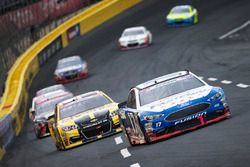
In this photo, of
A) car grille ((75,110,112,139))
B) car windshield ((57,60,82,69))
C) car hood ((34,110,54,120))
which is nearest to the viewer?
car grille ((75,110,112,139))

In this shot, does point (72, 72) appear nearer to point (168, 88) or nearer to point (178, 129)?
point (168, 88)

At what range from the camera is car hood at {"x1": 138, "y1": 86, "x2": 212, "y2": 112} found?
49.0 ft

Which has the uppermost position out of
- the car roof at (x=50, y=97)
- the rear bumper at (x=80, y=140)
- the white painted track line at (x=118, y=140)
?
the white painted track line at (x=118, y=140)

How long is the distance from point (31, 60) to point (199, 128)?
2981 centimetres

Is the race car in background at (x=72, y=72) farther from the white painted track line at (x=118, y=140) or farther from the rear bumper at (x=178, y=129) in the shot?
the rear bumper at (x=178, y=129)

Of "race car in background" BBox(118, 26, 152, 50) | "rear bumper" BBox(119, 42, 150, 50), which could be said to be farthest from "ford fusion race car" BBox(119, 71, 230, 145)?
"rear bumper" BBox(119, 42, 150, 50)

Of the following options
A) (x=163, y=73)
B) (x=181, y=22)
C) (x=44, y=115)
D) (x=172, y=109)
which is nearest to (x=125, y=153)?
(x=172, y=109)

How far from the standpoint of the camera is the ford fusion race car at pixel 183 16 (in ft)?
163

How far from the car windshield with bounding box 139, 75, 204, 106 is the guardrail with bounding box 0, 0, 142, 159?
718cm

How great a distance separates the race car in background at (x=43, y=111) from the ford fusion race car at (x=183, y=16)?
75.3 feet

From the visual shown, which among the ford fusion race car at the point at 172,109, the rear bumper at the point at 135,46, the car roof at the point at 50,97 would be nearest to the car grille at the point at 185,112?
the ford fusion race car at the point at 172,109

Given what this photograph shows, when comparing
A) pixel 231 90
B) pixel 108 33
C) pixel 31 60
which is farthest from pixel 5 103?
pixel 108 33

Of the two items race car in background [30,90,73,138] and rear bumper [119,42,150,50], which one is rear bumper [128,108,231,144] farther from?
rear bumper [119,42,150,50]

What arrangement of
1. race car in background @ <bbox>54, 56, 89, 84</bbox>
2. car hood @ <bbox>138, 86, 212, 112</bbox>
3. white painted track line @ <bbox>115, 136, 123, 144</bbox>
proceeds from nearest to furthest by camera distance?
car hood @ <bbox>138, 86, 212, 112</bbox> < white painted track line @ <bbox>115, 136, 123, 144</bbox> < race car in background @ <bbox>54, 56, 89, 84</bbox>
